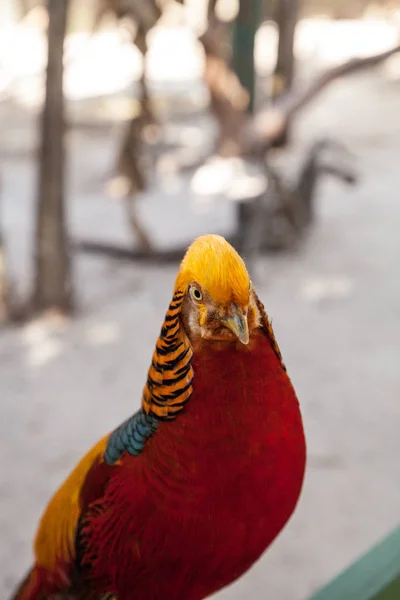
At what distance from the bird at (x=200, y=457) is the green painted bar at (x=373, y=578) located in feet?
0.44

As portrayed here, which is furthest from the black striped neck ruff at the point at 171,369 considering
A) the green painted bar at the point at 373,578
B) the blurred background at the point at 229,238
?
the blurred background at the point at 229,238

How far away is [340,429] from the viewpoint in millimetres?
2455

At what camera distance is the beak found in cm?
78

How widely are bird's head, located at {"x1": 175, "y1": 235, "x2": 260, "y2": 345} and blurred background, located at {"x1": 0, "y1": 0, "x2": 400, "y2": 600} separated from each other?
4.07ft

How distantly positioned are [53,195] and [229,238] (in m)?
0.71

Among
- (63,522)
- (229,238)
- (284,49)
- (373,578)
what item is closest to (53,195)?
(229,238)

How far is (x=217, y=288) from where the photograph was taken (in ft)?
2.54

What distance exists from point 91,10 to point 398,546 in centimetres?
978

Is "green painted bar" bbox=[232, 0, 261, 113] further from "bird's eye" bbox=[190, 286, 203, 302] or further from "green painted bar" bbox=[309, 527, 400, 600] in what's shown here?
"bird's eye" bbox=[190, 286, 203, 302]

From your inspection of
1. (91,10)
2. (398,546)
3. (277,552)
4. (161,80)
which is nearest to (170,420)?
(398,546)

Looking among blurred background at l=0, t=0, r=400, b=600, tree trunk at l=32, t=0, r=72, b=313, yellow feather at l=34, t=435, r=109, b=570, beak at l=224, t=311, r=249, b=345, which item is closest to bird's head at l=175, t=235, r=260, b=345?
beak at l=224, t=311, r=249, b=345

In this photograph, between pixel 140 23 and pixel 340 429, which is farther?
pixel 140 23

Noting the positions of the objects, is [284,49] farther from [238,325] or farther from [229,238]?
[238,325]

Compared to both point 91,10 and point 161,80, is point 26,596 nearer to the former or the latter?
point 161,80
